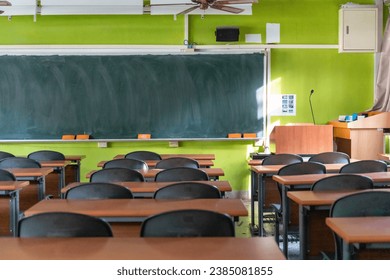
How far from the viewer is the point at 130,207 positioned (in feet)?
9.88

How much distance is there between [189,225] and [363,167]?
2.89 m

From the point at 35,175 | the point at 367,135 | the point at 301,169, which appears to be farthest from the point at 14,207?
the point at 367,135

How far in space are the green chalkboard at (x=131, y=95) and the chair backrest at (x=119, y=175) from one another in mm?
3761

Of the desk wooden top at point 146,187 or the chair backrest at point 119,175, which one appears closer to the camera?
the desk wooden top at point 146,187

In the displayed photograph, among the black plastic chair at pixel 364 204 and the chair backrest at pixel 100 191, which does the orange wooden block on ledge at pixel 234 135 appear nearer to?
the chair backrest at pixel 100 191

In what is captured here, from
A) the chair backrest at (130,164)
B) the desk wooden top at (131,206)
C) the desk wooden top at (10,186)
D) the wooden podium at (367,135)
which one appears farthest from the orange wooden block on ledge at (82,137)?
the desk wooden top at (131,206)

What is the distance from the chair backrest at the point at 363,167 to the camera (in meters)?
4.55

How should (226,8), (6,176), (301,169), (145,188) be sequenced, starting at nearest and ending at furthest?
(145,188), (6,176), (301,169), (226,8)

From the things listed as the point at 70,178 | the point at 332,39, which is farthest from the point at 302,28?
the point at 70,178

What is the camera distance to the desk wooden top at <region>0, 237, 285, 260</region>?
6.24 feet

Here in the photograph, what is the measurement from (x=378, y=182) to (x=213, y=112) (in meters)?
4.29

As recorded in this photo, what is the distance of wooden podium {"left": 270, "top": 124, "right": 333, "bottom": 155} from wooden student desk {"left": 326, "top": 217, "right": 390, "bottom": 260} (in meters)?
4.93

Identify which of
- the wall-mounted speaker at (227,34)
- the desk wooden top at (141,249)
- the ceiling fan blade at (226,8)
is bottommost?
the desk wooden top at (141,249)

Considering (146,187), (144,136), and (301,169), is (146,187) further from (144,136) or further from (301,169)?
(144,136)
